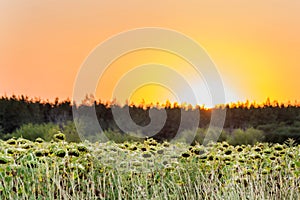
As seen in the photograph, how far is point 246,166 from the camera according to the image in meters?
5.37

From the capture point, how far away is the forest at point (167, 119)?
1100 centimetres

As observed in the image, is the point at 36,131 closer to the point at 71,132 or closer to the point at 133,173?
the point at 71,132

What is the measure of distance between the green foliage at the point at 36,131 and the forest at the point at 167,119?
0.02 metres

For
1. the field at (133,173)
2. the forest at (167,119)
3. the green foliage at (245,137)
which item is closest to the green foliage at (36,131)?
the forest at (167,119)

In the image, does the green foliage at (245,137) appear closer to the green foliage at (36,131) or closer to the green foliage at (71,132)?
the green foliage at (71,132)

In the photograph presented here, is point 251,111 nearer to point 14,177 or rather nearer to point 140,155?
point 140,155

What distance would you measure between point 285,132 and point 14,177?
8045 mm

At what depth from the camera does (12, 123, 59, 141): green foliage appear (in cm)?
1040

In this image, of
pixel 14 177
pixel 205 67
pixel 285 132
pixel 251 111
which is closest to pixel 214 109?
pixel 251 111

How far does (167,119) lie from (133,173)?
606cm

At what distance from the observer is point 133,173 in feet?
16.6

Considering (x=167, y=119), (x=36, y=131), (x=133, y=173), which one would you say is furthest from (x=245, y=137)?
(x=133, y=173)

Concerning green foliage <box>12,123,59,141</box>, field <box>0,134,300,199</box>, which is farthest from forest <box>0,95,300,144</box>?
field <box>0,134,300,199</box>

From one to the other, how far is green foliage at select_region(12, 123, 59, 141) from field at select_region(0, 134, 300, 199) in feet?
15.9
